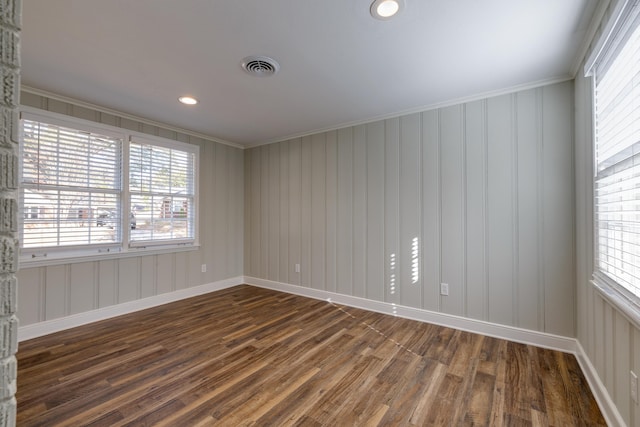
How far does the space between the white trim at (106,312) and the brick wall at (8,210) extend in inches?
117

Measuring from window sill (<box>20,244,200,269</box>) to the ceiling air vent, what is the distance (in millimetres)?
2553

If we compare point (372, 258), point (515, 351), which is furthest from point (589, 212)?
point (372, 258)

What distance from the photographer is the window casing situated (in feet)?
4.43

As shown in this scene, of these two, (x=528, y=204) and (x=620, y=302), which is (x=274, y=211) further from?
(x=620, y=302)

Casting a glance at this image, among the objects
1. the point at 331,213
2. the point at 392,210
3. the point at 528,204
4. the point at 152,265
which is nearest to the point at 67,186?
the point at 152,265

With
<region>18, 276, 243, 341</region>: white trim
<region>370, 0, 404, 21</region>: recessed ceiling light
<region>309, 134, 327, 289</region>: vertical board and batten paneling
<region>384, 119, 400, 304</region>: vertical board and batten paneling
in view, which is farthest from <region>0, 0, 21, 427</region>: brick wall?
<region>309, 134, 327, 289</region>: vertical board and batten paneling

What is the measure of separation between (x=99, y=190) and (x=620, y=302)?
434cm

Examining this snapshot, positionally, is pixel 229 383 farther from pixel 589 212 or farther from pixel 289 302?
pixel 589 212

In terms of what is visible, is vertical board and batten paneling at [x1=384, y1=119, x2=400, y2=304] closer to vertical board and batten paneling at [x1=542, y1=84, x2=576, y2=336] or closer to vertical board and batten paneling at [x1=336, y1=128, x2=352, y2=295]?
vertical board and batten paneling at [x1=336, y1=128, x2=352, y2=295]

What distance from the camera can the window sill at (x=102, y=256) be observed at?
269 centimetres

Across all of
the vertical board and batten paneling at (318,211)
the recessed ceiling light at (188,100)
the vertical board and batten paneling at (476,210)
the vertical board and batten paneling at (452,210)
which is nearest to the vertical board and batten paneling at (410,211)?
the vertical board and batten paneling at (452,210)

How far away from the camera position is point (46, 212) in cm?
278

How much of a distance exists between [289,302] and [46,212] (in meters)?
2.74

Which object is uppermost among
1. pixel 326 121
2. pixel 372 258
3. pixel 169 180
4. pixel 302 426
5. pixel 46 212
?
pixel 326 121
